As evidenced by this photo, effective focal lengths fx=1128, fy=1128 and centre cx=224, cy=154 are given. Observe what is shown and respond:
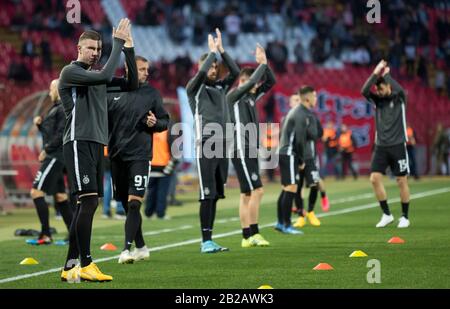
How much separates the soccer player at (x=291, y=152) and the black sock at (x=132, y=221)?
499cm

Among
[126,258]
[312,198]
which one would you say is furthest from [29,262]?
[312,198]

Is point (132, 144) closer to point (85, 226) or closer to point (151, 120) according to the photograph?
point (151, 120)

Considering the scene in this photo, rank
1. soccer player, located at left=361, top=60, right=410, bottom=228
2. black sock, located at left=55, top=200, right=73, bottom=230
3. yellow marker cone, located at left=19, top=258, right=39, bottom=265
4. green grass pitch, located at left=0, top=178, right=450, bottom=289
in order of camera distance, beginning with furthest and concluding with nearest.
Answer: soccer player, located at left=361, top=60, right=410, bottom=228 → black sock, located at left=55, top=200, right=73, bottom=230 → yellow marker cone, located at left=19, top=258, right=39, bottom=265 → green grass pitch, located at left=0, top=178, right=450, bottom=289

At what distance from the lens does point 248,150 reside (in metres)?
14.4

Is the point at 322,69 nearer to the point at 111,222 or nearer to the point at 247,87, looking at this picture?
the point at 111,222

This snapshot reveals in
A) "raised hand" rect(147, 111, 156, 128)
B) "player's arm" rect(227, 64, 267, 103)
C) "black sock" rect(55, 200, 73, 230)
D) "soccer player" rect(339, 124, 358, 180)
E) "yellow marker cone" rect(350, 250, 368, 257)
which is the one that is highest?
"player's arm" rect(227, 64, 267, 103)

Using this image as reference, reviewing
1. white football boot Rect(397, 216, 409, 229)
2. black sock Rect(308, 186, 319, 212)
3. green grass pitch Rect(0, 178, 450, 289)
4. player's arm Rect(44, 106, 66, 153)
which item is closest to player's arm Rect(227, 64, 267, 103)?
green grass pitch Rect(0, 178, 450, 289)

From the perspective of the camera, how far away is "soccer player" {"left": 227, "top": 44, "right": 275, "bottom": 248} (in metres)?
14.3

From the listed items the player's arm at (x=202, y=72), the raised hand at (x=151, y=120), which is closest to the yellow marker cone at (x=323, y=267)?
the raised hand at (x=151, y=120)

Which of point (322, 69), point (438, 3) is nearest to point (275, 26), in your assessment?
point (322, 69)

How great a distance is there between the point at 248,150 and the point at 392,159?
3701 mm

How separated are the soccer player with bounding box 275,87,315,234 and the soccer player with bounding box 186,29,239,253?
3365 millimetres

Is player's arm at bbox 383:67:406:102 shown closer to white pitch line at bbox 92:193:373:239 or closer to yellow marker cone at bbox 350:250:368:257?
white pitch line at bbox 92:193:373:239
